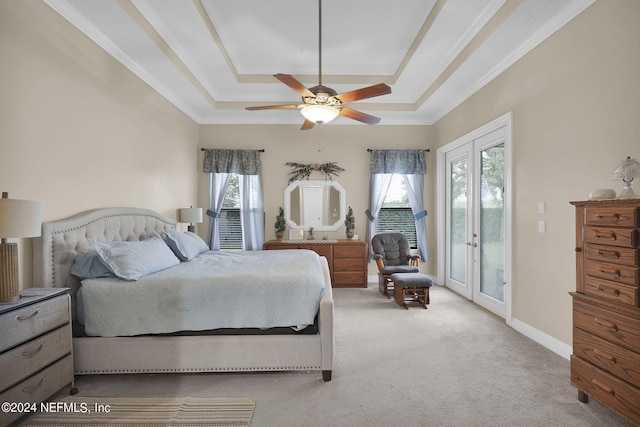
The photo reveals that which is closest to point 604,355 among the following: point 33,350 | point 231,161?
point 33,350

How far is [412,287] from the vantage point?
4277 mm

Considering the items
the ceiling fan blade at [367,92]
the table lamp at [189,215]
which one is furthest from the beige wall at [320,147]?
the ceiling fan blade at [367,92]

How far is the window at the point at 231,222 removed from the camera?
19.2ft

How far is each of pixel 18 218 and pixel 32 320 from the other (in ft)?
2.05

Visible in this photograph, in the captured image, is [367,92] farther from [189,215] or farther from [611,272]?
[189,215]

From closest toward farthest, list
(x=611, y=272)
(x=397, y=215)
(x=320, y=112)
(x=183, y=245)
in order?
1. (x=611, y=272)
2. (x=320, y=112)
3. (x=183, y=245)
4. (x=397, y=215)

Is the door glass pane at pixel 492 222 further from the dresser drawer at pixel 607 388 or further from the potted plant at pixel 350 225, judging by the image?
the potted plant at pixel 350 225

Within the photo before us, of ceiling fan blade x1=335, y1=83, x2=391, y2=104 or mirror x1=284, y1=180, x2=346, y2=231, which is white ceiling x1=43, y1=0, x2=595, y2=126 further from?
mirror x1=284, y1=180, x2=346, y2=231

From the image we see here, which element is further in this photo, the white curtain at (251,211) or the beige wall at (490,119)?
the white curtain at (251,211)

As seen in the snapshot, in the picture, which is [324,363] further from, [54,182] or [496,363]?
[54,182]

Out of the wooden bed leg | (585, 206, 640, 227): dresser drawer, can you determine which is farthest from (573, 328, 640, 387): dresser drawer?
(585, 206, 640, 227): dresser drawer

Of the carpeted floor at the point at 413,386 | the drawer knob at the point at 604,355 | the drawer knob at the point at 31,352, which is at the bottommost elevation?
the carpeted floor at the point at 413,386

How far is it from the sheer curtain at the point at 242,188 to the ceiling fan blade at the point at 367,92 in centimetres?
304

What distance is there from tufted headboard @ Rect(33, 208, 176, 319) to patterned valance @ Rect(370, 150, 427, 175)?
3.90 metres
